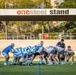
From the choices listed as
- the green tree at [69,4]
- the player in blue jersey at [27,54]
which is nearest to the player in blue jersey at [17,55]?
the player in blue jersey at [27,54]

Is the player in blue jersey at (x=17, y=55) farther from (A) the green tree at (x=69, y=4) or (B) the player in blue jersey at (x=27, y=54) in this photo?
(A) the green tree at (x=69, y=4)

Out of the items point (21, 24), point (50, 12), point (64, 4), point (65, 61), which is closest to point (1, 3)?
point (21, 24)

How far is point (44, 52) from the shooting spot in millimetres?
25250

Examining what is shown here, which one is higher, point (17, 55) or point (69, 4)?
point (69, 4)

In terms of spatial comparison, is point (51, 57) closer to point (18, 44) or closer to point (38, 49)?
point (38, 49)

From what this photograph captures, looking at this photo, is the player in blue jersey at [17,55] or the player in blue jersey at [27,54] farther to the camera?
the player in blue jersey at [27,54]

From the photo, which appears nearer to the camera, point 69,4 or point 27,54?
point 27,54

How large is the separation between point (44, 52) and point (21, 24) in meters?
40.2

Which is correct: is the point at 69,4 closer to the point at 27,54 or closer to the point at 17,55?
the point at 27,54

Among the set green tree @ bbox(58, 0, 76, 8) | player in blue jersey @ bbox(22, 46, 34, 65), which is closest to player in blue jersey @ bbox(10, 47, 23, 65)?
player in blue jersey @ bbox(22, 46, 34, 65)

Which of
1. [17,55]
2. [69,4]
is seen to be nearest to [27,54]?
[17,55]

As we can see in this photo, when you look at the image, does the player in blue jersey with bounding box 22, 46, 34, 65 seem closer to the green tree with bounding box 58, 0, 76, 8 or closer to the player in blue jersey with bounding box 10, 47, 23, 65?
the player in blue jersey with bounding box 10, 47, 23, 65

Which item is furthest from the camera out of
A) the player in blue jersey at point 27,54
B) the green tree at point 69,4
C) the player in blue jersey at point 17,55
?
the green tree at point 69,4

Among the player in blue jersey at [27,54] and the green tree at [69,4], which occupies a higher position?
the green tree at [69,4]
